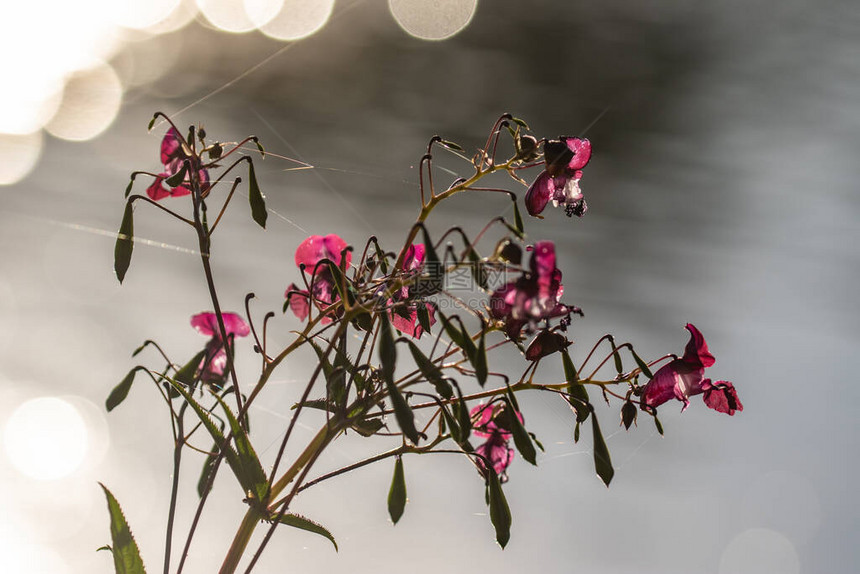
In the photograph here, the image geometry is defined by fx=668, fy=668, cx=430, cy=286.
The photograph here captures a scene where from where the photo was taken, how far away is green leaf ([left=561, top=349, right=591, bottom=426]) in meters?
0.43

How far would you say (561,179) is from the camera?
1.45 feet

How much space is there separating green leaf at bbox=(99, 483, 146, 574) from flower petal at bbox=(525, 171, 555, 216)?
315 mm

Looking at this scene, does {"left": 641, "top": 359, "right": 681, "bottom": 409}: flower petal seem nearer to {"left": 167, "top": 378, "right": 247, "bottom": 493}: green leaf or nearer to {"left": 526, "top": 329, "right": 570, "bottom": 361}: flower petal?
{"left": 526, "top": 329, "right": 570, "bottom": 361}: flower petal

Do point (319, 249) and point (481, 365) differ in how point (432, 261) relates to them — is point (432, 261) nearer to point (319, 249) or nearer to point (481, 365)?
point (481, 365)

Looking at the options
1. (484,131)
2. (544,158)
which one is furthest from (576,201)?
(484,131)

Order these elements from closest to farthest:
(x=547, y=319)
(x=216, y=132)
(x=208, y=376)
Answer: (x=547, y=319) < (x=208, y=376) < (x=216, y=132)

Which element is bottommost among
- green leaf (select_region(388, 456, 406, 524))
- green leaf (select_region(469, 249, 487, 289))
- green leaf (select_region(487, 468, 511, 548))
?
green leaf (select_region(487, 468, 511, 548))

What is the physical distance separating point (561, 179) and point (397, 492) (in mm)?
240

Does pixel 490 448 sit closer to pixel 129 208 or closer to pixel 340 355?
pixel 340 355

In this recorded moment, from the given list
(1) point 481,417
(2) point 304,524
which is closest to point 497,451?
(1) point 481,417

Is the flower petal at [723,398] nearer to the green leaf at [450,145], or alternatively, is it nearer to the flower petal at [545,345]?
the flower petal at [545,345]

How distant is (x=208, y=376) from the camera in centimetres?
49

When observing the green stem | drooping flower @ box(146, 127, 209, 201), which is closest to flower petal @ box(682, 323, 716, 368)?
the green stem

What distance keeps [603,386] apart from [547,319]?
12cm
